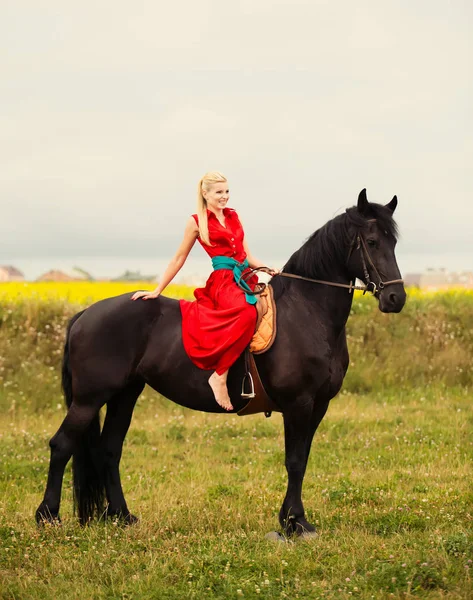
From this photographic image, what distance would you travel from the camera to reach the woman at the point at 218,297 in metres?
7.20

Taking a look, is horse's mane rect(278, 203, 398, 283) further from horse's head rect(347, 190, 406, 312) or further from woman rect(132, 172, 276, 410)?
woman rect(132, 172, 276, 410)

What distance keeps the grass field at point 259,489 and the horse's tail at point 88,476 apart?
213 mm

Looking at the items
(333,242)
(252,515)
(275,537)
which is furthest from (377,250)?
(252,515)

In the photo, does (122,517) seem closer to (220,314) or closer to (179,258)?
(220,314)

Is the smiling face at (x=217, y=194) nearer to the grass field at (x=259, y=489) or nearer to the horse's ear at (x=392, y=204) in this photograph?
the horse's ear at (x=392, y=204)

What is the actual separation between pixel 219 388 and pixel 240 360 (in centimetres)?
35

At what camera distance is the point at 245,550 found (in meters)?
6.87

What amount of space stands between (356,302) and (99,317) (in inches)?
526

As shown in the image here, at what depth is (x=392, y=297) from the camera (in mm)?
6914

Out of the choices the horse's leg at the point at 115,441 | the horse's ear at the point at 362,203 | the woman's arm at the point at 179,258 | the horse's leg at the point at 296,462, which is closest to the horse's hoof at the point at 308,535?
the horse's leg at the point at 296,462

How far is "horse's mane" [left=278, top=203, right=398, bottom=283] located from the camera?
7.08 m

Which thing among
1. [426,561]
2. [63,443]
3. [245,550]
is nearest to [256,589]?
[245,550]

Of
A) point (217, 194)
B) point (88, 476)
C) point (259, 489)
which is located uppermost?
point (217, 194)

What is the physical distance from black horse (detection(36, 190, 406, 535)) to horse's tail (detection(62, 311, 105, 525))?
0.01m
